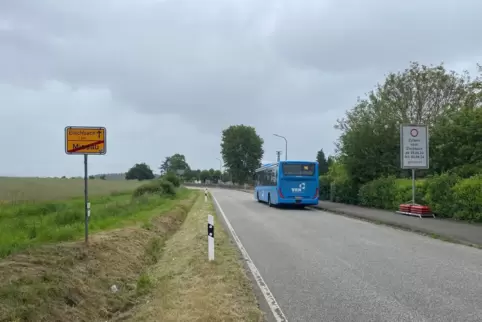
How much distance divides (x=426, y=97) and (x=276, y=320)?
37014mm

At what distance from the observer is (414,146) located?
2545 cm

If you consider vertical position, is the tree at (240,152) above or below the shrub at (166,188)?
above

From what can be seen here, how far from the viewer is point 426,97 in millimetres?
39625

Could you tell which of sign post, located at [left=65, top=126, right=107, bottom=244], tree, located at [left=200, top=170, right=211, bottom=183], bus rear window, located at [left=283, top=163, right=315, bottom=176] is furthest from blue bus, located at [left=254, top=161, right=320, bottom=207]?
tree, located at [left=200, top=170, right=211, bottom=183]

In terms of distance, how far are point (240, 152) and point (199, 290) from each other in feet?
365

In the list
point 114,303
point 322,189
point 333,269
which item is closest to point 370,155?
point 322,189

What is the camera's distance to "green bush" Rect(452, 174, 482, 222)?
18.9 metres

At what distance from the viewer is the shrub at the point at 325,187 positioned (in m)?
41.0

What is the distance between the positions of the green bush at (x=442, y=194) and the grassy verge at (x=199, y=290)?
12.4 meters

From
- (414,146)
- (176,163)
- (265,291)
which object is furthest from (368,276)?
(176,163)

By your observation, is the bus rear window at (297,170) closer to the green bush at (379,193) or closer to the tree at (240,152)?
the green bush at (379,193)

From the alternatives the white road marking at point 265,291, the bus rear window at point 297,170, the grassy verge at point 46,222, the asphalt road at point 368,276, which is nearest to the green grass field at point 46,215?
the grassy verge at point 46,222

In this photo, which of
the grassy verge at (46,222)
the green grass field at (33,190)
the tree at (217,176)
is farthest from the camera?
the tree at (217,176)

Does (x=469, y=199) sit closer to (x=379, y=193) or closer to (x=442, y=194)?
(x=442, y=194)
